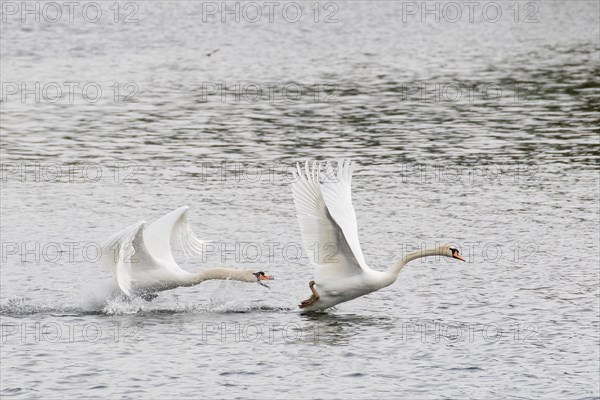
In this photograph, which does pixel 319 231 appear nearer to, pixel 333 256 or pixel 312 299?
pixel 333 256

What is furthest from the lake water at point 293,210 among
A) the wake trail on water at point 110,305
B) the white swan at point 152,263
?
the white swan at point 152,263

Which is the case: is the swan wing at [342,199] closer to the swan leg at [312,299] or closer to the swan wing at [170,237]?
the swan leg at [312,299]

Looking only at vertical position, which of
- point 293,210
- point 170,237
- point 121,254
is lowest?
point 121,254

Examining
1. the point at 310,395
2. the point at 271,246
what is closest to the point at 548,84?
the point at 271,246

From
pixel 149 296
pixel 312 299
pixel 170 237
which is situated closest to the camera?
pixel 312 299

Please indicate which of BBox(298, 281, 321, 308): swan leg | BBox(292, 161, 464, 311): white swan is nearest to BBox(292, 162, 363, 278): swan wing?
BBox(292, 161, 464, 311): white swan

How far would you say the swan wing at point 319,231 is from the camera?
54.2ft

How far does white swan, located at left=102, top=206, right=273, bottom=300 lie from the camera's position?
16.2 m

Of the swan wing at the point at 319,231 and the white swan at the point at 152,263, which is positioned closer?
the white swan at the point at 152,263

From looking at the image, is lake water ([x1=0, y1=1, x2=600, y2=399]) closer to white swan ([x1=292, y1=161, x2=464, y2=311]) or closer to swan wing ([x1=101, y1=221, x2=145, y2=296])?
white swan ([x1=292, y1=161, x2=464, y2=311])

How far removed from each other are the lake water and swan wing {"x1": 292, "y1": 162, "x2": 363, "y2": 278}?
0.78 m

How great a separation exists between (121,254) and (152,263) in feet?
3.83

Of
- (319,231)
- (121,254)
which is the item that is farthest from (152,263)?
(319,231)

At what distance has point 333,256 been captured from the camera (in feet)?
55.5
